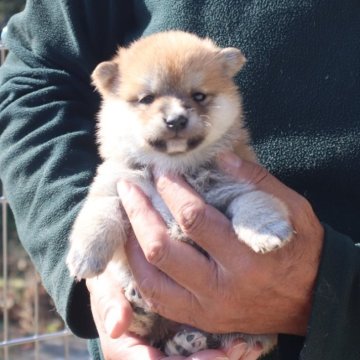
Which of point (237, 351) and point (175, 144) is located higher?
point (175, 144)

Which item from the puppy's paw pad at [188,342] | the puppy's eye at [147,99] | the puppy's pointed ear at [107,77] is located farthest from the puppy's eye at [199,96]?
the puppy's paw pad at [188,342]

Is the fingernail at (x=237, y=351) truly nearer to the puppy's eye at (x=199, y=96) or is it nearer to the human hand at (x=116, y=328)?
the human hand at (x=116, y=328)

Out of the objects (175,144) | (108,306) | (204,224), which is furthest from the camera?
(175,144)

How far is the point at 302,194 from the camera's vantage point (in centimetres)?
182

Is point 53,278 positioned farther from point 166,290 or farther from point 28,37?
point 28,37

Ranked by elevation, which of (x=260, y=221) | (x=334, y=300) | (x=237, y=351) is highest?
(x=260, y=221)

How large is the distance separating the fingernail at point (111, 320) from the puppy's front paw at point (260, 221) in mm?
327

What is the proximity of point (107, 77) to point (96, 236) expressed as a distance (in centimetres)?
47

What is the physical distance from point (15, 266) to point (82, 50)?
274 centimetres

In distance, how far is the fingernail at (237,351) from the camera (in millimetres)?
1650

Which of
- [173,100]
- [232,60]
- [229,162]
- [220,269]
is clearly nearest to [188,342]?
[220,269]

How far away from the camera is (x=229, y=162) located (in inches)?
67.6

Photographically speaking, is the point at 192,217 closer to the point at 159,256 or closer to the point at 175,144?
the point at 159,256

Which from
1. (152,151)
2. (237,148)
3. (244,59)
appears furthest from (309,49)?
(152,151)
